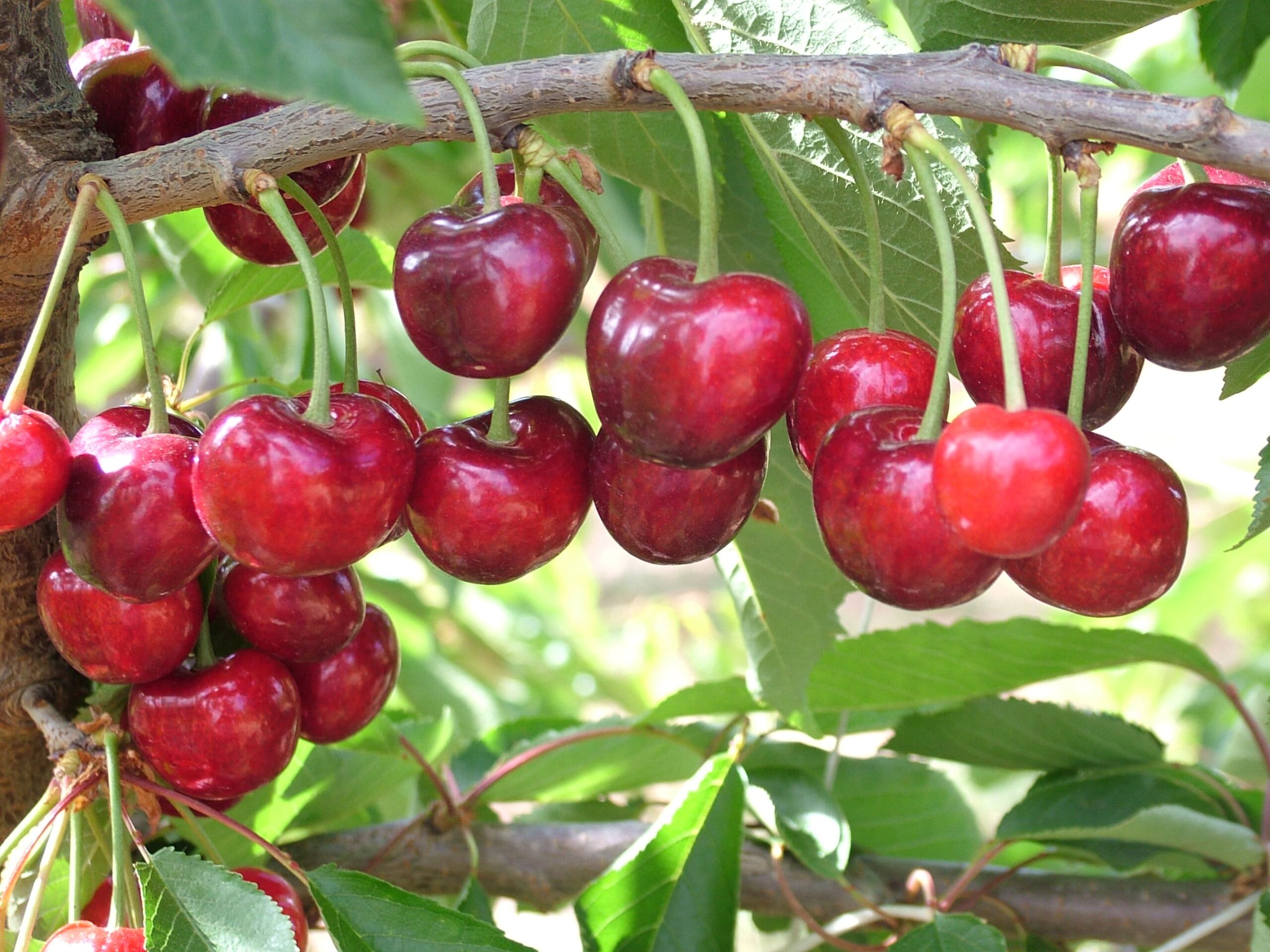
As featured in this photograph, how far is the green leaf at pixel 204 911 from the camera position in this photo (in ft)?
2.91

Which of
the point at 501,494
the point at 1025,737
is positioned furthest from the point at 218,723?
the point at 1025,737

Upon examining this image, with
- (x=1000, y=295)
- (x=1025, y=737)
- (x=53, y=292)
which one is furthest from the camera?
(x=1025, y=737)

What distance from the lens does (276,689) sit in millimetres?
1020

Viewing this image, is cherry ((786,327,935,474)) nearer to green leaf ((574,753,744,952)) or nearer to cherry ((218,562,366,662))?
cherry ((218,562,366,662))

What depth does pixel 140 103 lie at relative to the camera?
1.02 metres

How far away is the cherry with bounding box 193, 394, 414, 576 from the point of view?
77 cm

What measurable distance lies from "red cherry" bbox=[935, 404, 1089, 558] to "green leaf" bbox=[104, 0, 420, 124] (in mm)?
328

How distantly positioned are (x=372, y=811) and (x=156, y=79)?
44.1 inches

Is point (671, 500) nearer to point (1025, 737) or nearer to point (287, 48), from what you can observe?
point (287, 48)

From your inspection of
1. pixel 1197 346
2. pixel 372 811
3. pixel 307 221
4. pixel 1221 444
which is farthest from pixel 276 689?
pixel 1221 444

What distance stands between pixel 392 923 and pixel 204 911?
0.54ft

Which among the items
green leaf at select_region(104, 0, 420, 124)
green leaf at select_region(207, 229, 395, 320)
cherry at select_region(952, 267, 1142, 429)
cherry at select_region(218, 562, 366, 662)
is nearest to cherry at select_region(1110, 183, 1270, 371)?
cherry at select_region(952, 267, 1142, 429)

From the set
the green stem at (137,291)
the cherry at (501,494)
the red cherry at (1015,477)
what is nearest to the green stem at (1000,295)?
the red cherry at (1015,477)

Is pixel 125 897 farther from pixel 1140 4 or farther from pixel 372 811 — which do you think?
pixel 1140 4
